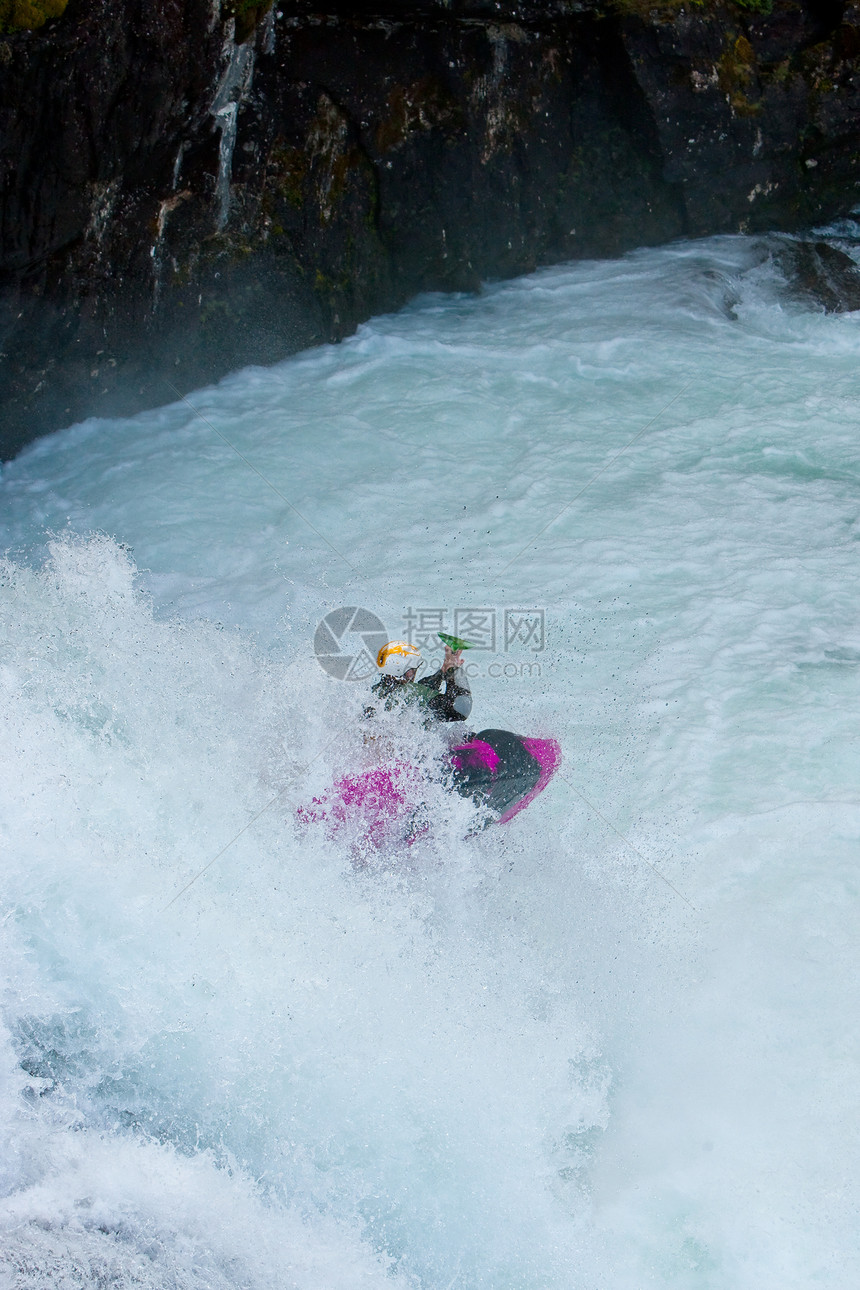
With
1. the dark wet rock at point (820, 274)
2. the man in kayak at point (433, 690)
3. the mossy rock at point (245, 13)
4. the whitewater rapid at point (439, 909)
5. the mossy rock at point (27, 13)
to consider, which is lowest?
the whitewater rapid at point (439, 909)

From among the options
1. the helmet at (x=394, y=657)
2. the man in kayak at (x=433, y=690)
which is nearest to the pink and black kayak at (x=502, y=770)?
the man in kayak at (x=433, y=690)

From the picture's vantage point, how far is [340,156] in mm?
8789

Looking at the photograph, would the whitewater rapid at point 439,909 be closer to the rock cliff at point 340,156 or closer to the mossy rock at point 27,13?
the rock cliff at point 340,156

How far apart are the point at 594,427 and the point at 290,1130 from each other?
6.30 meters

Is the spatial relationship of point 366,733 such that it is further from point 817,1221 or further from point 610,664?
point 817,1221

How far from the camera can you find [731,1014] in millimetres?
4234

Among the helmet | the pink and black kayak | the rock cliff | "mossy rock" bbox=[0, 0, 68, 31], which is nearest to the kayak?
the pink and black kayak

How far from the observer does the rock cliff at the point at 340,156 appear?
7004mm

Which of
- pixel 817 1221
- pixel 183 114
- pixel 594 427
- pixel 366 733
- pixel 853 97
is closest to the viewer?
pixel 817 1221

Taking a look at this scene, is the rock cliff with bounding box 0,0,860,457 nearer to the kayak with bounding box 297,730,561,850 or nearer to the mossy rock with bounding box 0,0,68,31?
the mossy rock with bounding box 0,0,68,31

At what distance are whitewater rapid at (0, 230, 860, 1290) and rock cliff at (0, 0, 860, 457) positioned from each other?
6.06ft

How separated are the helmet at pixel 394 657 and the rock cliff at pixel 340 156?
4457 mm

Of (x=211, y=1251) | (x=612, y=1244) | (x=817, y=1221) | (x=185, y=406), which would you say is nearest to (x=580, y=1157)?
(x=612, y=1244)

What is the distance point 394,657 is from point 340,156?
575 centimetres
